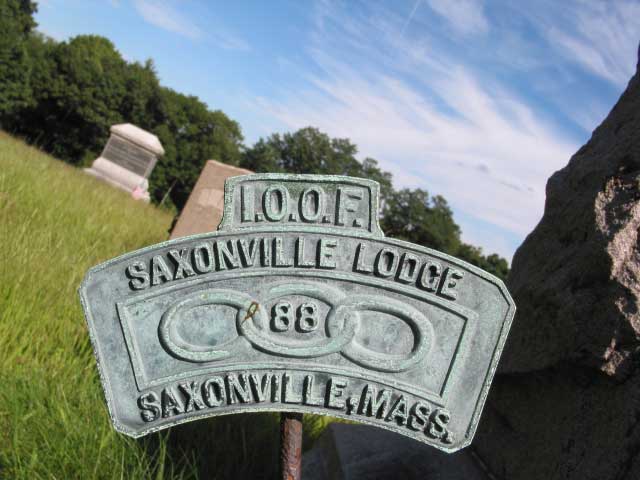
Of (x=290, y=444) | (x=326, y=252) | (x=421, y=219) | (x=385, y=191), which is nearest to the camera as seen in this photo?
(x=326, y=252)

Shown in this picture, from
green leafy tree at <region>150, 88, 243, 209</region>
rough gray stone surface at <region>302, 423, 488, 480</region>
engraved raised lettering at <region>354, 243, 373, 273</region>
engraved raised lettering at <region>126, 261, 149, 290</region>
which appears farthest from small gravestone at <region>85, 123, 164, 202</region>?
engraved raised lettering at <region>354, 243, 373, 273</region>

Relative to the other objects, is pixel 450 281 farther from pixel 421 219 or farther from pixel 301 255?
pixel 421 219

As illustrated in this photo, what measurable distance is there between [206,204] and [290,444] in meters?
5.18

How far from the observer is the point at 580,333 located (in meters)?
2.11

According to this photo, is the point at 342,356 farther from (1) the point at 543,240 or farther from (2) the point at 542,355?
(1) the point at 543,240

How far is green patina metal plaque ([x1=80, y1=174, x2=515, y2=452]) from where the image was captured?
1889 mm

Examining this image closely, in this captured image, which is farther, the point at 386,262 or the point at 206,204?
the point at 206,204

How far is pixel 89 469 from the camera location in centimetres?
232

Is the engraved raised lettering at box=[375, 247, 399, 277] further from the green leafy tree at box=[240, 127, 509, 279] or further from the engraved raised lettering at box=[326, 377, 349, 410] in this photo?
the green leafy tree at box=[240, 127, 509, 279]

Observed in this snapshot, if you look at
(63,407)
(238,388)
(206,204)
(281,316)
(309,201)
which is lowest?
(63,407)

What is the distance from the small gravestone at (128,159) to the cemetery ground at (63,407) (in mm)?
11873

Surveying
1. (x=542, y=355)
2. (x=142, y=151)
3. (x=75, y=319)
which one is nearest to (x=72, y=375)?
(x=75, y=319)

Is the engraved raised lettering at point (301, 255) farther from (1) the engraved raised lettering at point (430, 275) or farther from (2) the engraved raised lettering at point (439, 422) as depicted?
(2) the engraved raised lettering at point (439, 422)

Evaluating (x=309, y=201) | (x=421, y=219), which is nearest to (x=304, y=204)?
(x=309, y=201)
